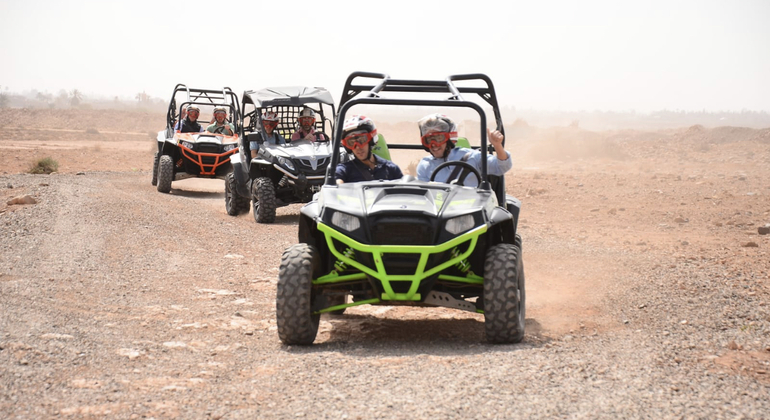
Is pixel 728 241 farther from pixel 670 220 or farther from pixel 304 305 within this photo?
pixel 304 305

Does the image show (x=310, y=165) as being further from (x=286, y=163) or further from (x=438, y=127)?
(x=438, y=127)

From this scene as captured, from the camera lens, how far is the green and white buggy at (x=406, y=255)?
5.37 meters

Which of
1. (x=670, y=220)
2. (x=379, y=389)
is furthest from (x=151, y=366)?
(x=670, y=220)

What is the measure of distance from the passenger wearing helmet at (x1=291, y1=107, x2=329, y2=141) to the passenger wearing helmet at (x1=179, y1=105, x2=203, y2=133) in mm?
4648

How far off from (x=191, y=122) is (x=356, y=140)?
12471mm

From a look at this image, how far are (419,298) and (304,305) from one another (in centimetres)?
73

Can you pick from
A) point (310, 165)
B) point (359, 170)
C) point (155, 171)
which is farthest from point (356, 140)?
point (155, 171)

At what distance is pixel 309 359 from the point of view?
5.05m

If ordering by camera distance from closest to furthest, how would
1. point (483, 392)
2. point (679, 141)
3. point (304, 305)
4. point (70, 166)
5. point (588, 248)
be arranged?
point (483, 392)
point (304, 305)
point (588, 248)
point (70, 166)
point (679, 141)

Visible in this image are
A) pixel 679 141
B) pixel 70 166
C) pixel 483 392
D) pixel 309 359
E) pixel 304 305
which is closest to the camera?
pixel 483 392

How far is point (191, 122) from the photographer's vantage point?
1844 cm

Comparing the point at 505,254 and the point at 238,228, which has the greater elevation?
the point at 505,254

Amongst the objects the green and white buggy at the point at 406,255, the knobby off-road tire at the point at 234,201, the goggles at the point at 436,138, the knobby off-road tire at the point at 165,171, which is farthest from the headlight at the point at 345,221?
the knobby off-road tire at the point at 165,171

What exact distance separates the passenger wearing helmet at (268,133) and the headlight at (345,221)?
8544mm
